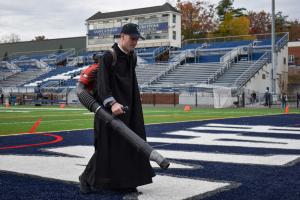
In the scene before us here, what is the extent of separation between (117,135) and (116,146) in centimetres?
11

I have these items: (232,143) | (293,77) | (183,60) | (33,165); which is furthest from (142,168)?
(293,77)

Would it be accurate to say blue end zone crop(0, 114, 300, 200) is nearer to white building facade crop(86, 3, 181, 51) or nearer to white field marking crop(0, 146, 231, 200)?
white field marking crop(0, 146, 231, 200)

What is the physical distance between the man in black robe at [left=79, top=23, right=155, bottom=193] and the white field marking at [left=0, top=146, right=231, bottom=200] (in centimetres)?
28

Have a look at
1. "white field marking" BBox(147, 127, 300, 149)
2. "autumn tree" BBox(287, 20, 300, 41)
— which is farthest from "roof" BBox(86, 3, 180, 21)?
"white field marking" BBox(147, 127, 300, 149)

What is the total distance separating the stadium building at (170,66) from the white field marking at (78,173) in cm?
2671

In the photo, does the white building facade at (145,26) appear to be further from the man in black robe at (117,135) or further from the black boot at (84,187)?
the black boot at (84,187)

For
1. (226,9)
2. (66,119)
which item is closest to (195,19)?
(226,9)

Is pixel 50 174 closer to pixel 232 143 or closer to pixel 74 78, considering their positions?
pixel 232 143

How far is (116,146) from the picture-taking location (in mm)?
4562

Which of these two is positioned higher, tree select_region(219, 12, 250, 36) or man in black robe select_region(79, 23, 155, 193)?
tree select_region(219, 12, 250, 36)

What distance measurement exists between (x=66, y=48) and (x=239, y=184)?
220 ft

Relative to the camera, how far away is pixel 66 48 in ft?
230

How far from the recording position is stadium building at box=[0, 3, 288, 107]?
125 feet

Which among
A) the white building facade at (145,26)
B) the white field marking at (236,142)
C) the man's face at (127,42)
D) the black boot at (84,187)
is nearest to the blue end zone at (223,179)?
the black boot at (84,187)
